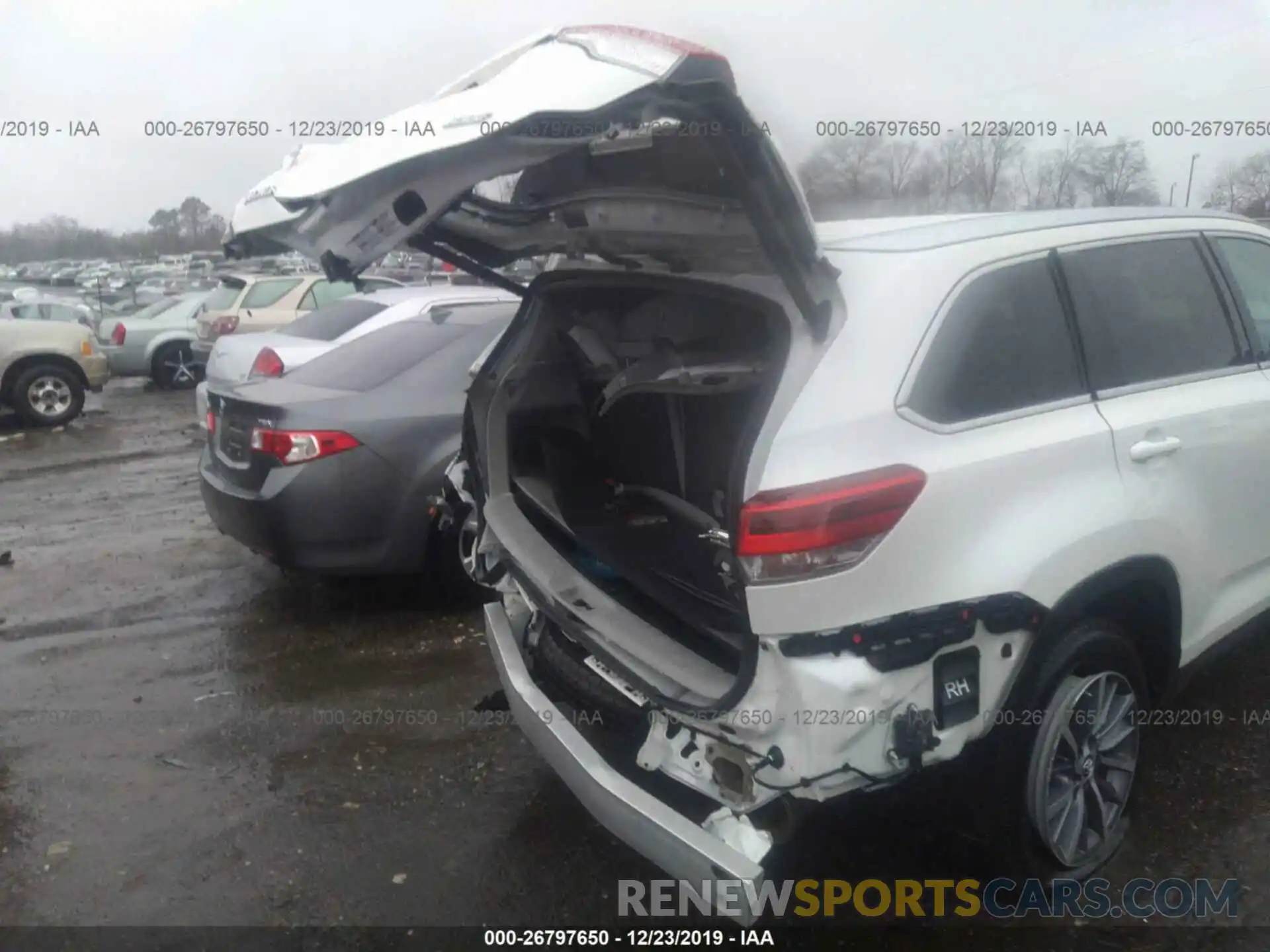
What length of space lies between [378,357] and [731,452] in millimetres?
2804

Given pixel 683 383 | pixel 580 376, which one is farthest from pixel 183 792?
pixel 683 383

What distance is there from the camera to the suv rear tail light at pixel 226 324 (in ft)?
42.3

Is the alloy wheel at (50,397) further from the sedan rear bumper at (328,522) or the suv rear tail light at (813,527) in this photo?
the suv rear tail light at (813,527)

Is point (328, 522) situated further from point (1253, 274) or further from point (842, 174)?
point (1253, 274)

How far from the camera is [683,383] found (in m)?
2.89

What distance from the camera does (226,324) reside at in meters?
13.0

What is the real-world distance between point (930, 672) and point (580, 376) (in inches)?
67.5

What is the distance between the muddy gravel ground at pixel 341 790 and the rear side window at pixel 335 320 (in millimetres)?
2658

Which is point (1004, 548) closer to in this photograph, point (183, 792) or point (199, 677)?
point (183, 792)

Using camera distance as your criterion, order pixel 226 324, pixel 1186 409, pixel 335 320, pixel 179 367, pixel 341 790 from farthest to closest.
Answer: pixel 179 367, pixel 226 324, pixel 335 320, pixel 341 790, pixel 1186 409

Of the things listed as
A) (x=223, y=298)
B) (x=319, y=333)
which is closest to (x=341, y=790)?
(x=319, y=333)

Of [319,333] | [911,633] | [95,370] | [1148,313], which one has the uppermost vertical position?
Answer: [1148,313]

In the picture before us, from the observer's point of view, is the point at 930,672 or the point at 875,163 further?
the point at 875,163

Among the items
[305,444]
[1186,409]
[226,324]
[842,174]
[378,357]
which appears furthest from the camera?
[226,324]
